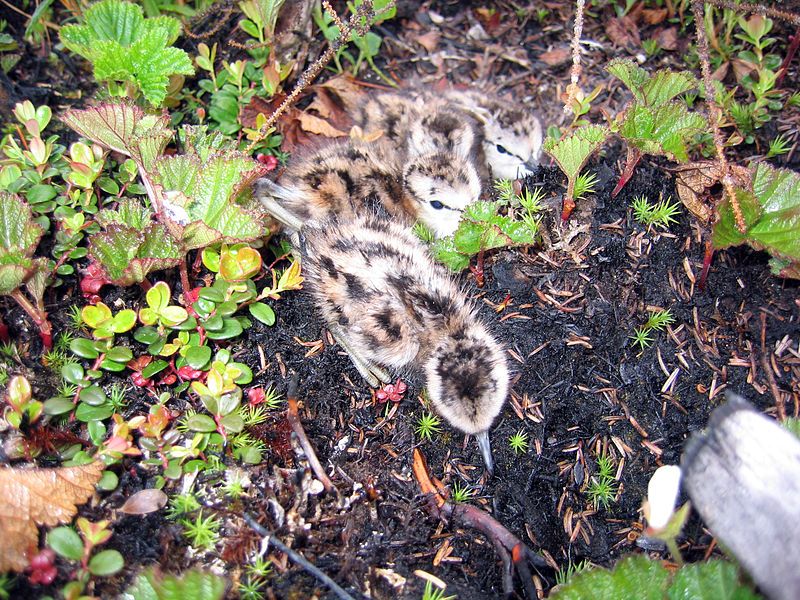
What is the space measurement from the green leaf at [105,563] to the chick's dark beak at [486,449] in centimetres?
177

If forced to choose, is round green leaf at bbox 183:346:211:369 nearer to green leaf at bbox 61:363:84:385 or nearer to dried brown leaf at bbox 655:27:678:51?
green leaf at bbox 61:363:84:385

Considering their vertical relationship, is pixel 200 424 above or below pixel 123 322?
below

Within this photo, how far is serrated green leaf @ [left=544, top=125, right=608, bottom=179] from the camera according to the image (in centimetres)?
381

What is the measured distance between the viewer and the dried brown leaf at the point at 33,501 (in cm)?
272

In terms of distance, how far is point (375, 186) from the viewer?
15.2 ft

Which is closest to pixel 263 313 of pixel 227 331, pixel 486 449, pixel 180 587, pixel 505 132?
pixel 227 331

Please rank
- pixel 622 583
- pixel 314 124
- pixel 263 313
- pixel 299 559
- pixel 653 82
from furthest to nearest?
pixel 314 124 → pixel 653 82 → pixel 263 313 → pixel 299 559 → pixel 622 583

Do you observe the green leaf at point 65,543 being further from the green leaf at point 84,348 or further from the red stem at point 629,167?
the red stem at point 629,167

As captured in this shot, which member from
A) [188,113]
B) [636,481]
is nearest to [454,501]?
[636,481]

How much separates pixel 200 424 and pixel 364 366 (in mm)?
1005

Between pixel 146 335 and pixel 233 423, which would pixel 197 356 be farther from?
pixel 233 423

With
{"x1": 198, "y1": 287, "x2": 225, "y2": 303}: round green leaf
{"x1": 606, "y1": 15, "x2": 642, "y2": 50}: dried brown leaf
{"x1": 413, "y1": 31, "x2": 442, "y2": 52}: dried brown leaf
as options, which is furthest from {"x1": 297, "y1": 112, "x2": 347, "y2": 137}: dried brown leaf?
{"x1": 606, "y1": 15, "x2": 642, "y2": 50}: dried brown leaf

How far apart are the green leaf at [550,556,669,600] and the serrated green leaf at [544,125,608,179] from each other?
2188 millimetres

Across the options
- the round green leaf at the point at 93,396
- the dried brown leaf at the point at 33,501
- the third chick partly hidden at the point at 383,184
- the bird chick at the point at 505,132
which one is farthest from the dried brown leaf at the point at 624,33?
the dried brown leaf at the point at 33,501
